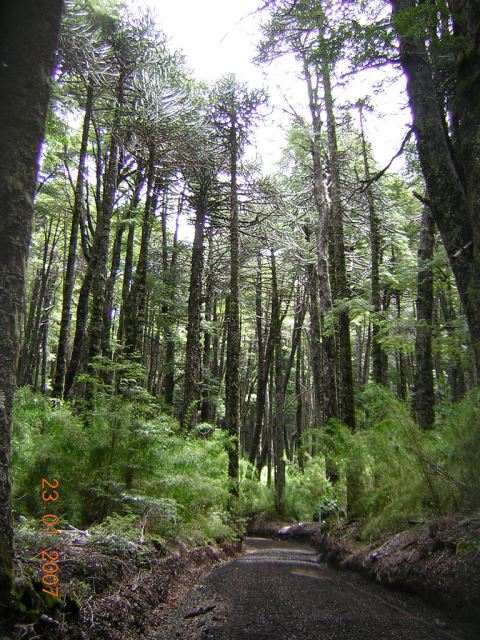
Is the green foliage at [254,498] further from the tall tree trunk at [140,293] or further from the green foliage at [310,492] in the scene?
the tall tree trunk at [140,293]

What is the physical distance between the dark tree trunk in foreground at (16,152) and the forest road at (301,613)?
2450 millimetres

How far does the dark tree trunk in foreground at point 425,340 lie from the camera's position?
37.4 ft

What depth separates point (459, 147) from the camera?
557cm

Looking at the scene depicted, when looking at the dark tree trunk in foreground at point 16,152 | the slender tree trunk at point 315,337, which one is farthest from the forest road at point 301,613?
the slender tree trunk at point 315,337

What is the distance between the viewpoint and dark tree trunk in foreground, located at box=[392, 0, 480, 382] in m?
4.64

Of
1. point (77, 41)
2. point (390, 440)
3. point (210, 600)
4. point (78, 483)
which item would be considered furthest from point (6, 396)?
point (77, 41)

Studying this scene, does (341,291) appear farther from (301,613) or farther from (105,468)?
(301,613)

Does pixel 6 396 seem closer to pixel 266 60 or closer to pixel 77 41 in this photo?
pixel 266 60

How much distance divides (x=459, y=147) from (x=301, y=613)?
5629 millimetres

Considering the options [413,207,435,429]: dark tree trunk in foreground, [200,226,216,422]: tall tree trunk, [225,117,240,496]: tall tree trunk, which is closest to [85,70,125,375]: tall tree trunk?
[225,117,240,496]: tall tree trunk

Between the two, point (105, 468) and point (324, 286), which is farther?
point (324, 286)

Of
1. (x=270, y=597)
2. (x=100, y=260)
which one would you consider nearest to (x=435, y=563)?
(x=270, y=597)

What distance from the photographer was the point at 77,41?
12422 millimetres

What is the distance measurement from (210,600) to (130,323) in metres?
10.0
